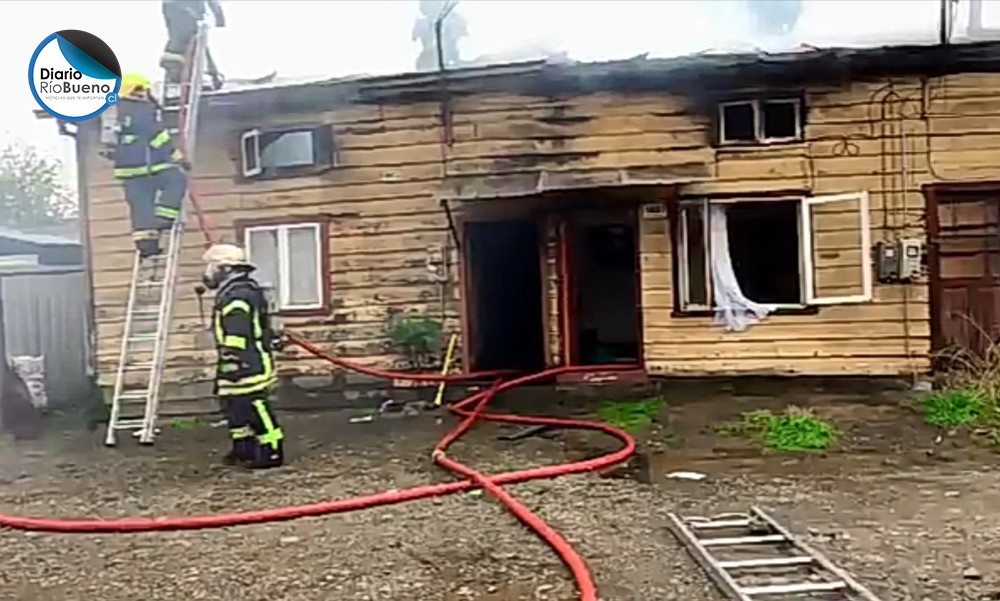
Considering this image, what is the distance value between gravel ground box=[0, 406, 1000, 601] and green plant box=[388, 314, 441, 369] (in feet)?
9.89

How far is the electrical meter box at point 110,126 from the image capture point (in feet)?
26.6

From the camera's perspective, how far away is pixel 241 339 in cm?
649

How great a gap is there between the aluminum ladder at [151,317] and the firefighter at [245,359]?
47.0 inches

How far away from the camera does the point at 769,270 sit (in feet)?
32.9

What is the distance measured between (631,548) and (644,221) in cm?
590

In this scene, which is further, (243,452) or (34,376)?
(34,376)

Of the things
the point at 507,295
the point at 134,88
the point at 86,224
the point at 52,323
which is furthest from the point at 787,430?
the point at 52,323

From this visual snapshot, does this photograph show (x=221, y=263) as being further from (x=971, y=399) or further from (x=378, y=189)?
(x=971, y=399)

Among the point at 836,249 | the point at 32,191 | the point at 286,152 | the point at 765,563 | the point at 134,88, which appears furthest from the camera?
the point at 32,191

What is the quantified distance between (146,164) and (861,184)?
5.97 m

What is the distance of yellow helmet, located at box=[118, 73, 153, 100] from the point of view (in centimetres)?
776

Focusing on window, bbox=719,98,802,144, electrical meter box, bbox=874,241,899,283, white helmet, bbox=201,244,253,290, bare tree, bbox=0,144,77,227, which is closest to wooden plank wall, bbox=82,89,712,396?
window, bbox=719,98,802,144

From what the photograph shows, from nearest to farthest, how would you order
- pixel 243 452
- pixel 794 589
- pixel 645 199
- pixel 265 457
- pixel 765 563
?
pixel 794 589 → pixel 765 563 → pixel 265 457 → pixel 243 452 → pixel 645 199
